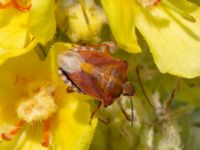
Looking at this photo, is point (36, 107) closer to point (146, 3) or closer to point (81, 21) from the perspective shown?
point (81, 21)

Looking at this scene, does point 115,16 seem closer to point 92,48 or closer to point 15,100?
point 92,48

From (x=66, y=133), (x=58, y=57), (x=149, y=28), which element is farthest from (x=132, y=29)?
(x=66, y=133)

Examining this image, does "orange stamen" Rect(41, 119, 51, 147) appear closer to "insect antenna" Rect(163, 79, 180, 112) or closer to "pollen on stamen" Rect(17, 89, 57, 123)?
"pollen on stamen" Rect(17, 89, 57, 123)

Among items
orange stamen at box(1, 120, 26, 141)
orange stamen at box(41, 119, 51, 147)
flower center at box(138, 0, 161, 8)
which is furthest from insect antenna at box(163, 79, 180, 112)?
orange stamen at box(1, 120, 26, 141)

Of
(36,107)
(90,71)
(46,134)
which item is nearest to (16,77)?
(36,107)

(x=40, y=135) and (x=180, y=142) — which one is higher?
(x=40, y=135)

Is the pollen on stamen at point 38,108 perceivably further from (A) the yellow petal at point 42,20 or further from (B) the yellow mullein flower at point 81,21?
(A) the yellow petal at point 42,20
